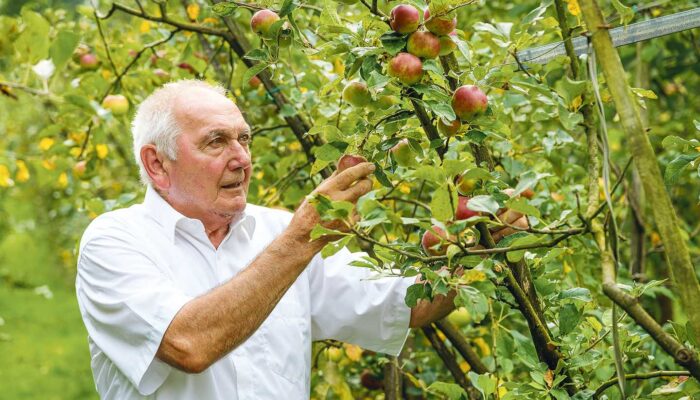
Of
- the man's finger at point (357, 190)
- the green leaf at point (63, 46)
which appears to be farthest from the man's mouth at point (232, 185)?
the green leaf at point (63, 46)

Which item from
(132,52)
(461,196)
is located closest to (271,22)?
(461,196)

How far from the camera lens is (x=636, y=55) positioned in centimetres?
313

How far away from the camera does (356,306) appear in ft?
6.54

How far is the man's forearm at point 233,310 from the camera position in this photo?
1555 mm

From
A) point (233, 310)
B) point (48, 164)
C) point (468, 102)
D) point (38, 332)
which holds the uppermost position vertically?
point (468, 102)

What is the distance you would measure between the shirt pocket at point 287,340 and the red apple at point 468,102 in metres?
0.80

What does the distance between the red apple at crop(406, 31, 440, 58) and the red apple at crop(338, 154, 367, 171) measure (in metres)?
0.28

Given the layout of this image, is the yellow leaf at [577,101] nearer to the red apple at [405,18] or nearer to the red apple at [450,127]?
the red apple at [450,127]

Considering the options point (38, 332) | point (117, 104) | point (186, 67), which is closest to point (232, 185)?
point (117, 104)

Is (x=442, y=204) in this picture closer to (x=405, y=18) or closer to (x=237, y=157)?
(x=405, y=18)

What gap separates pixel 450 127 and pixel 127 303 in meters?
0.74

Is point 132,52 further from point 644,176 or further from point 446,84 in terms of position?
point 644,176

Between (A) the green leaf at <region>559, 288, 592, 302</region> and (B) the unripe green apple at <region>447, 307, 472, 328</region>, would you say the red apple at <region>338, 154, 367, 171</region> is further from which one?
(B) the unripe green apple at <region>447, 307, 472, 328</region>

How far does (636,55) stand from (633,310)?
2.23 m
